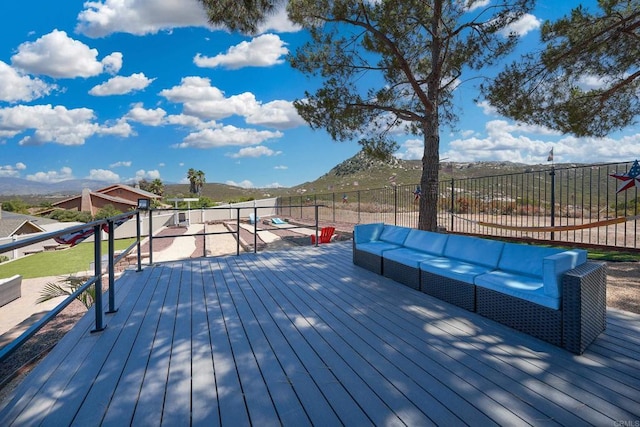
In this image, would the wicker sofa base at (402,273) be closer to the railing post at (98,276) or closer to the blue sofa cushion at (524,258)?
the blue sofa cushion at (524,258)

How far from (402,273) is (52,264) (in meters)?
19.1

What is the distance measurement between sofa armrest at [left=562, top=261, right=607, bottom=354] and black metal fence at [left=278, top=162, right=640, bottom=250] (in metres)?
2.26

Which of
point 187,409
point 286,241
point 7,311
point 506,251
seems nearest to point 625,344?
point 506,251

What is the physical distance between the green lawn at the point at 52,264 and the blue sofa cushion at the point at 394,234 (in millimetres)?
13642

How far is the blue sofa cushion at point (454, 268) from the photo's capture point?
3.18m

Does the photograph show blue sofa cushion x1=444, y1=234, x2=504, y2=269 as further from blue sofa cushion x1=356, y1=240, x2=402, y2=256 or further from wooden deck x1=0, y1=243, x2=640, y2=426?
blue sofa cushion x1=356, y1=240, x2=402, y2=256

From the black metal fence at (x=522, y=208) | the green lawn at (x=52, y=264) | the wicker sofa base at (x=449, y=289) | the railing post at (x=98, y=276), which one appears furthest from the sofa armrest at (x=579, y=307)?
the green lawn at (x=52, y=264)

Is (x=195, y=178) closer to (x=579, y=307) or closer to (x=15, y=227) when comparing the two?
(x=15, y=227)

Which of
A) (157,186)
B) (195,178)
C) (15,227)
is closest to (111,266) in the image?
(15,227)

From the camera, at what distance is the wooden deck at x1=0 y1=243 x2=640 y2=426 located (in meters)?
1.68

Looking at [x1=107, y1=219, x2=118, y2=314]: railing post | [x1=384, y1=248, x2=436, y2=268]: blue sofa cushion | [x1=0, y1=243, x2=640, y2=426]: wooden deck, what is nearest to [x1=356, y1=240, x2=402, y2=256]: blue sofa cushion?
[x1=384, y1=248, x2=436, y2=268]: blue sofa cushion

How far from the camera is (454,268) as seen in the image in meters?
3.41

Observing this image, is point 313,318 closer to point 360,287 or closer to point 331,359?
point 331,359

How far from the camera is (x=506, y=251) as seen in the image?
10.7ft
